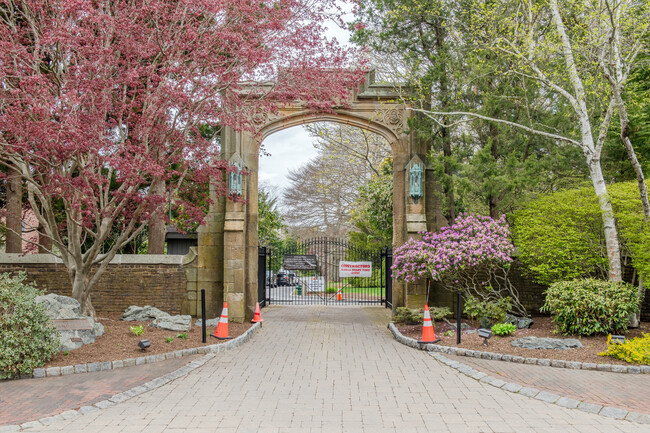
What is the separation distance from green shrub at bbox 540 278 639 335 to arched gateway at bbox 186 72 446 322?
151 inches

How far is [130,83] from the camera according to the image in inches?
382

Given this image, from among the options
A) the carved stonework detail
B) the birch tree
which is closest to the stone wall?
the carved stonework detail

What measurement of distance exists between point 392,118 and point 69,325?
9.34 metres

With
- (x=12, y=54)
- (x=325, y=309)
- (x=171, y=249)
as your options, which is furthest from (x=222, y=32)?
(x=171, y=249)

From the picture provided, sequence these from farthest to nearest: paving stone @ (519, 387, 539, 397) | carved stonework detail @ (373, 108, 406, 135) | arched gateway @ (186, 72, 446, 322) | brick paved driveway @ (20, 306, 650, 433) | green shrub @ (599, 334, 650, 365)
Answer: carved stonework detail @ (373, 108, 406, 135) → arched gateway @ (186, 72, 446, 322) → green shrub @ (599, 334, 650, 365) → paving stone @ (519, 387, 539, 397) → brick paved driveway @ (20, 306, 650, 433)

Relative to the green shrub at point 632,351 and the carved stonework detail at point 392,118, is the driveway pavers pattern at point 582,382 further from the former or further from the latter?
the carved stonework detail at point 392,118

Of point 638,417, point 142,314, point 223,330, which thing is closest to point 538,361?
point 638,417

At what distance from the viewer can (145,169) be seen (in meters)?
9.53

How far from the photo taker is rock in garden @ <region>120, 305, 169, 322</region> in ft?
39.0

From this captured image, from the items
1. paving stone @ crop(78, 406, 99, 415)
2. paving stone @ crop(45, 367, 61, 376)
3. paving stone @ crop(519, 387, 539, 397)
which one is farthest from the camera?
paving stone @ crop(45, 367, 61, 376)

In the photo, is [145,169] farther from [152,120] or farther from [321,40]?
[321,40]

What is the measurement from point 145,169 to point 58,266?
588 cm

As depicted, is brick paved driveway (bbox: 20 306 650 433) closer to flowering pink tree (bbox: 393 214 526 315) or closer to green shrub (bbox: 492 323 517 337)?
Answer: green shrub (bbox: 492 323 517 337)

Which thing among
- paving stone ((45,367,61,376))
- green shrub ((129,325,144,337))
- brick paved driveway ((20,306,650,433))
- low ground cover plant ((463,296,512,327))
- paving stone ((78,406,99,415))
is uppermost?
low ground cover plant ((463,296,512,327))
